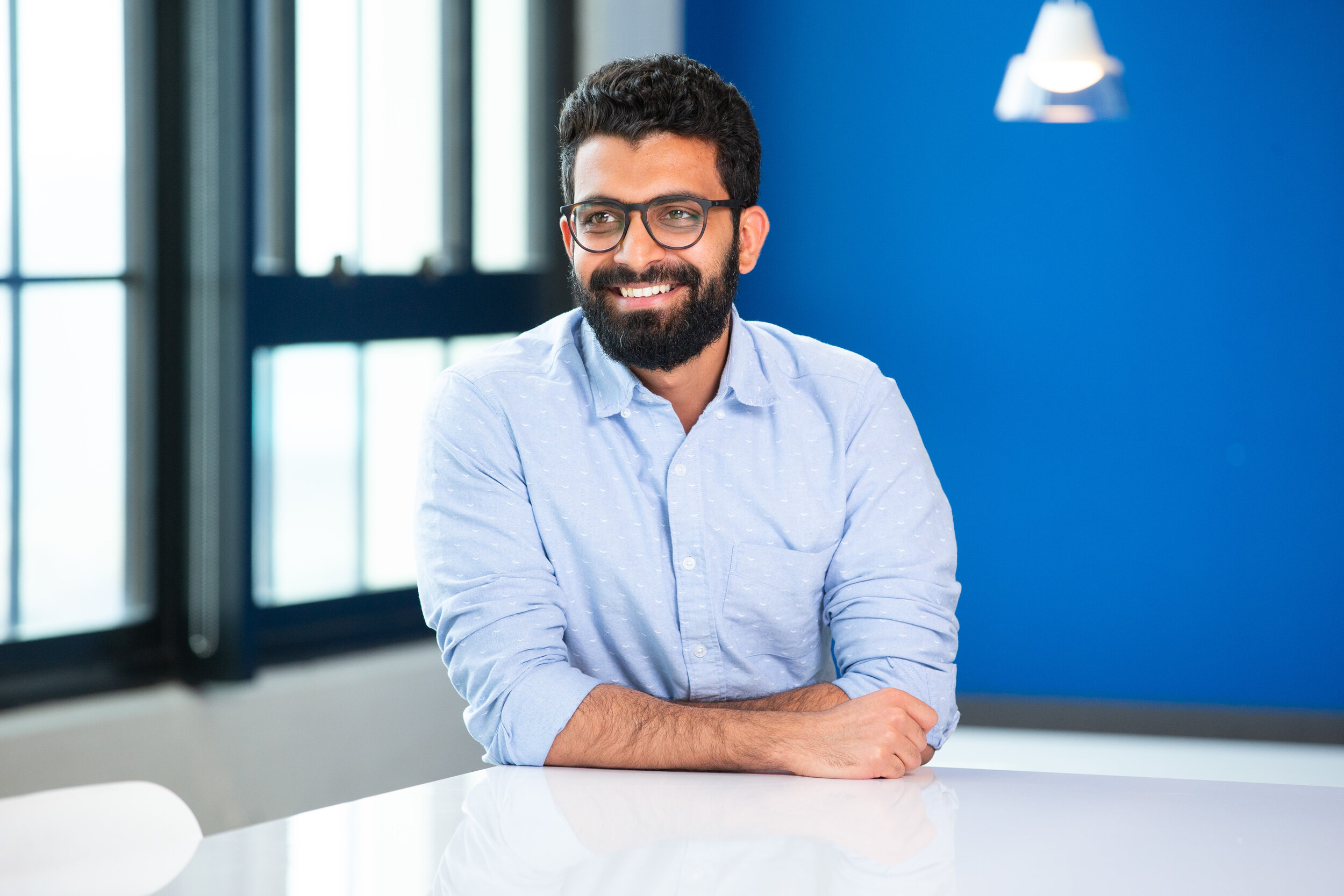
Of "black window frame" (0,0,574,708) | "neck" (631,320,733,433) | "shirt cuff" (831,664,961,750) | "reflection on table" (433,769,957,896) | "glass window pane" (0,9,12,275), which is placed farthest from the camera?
"black window frame" (0,0,574,708)

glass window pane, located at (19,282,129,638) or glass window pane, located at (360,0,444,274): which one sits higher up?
glass window pane, located at (360,0,444,274)

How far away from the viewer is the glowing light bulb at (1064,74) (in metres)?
3.30

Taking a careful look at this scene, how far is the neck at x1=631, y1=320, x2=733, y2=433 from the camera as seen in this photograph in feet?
6.10

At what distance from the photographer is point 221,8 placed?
2.86 m

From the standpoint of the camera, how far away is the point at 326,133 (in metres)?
3.15

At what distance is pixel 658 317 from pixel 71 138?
1.59 meters

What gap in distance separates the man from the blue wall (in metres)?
2.35

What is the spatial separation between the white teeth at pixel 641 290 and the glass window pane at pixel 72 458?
1.50 meters

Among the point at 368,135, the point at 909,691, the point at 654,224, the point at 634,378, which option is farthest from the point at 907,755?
the point at 368,135

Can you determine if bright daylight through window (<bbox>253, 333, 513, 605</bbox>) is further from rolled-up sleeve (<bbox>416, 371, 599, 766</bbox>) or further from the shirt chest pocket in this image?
the shirt chest pocket

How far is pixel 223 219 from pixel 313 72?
46cm

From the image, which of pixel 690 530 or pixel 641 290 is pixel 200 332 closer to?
pixel 641 290

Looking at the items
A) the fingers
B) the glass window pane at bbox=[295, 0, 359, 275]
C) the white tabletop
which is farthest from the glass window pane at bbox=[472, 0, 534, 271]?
the white tabletop

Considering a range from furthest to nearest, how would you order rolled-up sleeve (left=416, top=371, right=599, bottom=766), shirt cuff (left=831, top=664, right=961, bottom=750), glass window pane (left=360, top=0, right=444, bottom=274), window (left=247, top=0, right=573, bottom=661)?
glass window pane (left=360, top=0, right=444, bottom=274), window (left=247, top=0, right=573, bottom=661), shirt cuff (left=831, top=664, right=961, bottom=750), rolled-up sleeve (left=416, top=371, right=599, bottom=766)
